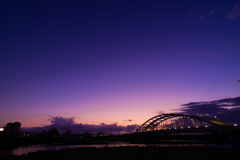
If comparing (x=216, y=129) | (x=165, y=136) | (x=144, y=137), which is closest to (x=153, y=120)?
(x=144, y=137)

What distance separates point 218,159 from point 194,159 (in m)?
2.95

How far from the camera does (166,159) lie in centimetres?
1794

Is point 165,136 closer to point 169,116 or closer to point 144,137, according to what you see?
point 144,137

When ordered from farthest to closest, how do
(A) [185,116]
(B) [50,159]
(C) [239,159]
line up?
1. (A) [185,116]
2. (B) [50,159]
3. (C) [239,159]

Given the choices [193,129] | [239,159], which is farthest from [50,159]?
[193,129]

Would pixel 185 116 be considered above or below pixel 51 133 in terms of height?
above

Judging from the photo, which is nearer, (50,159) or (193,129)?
(50,159)

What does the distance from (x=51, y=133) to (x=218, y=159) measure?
141m

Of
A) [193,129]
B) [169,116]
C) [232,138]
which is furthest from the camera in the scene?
[169,116]

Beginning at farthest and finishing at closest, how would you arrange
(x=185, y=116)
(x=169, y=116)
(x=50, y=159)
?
1. (x=169, y=116)
2. (x=185, y=116)
3. (x=50, y=159)

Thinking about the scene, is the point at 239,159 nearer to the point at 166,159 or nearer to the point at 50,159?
the point at 166,159

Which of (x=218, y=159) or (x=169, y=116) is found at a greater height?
(x=169, y=116)

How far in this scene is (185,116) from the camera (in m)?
80.4

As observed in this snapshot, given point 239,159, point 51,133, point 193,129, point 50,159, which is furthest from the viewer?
point 51,133
